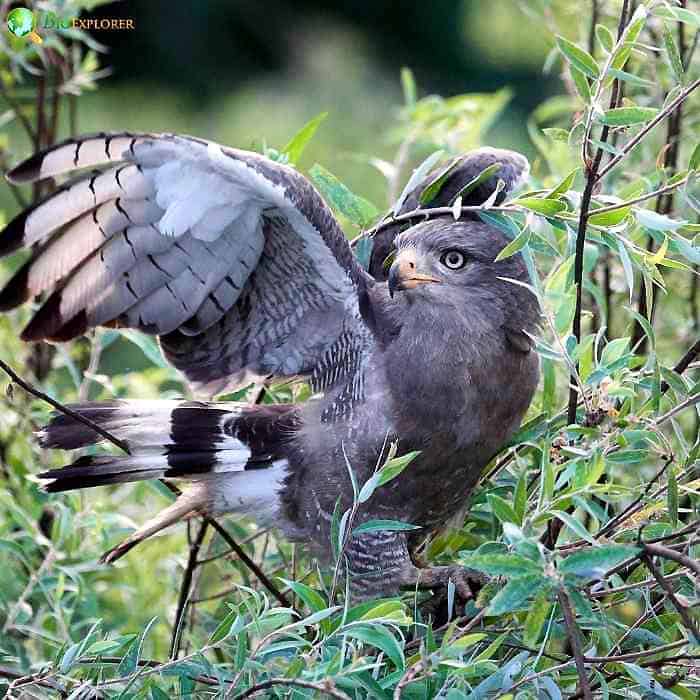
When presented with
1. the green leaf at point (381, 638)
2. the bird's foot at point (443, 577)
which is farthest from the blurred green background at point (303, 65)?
the green leaf at point (381, 638)

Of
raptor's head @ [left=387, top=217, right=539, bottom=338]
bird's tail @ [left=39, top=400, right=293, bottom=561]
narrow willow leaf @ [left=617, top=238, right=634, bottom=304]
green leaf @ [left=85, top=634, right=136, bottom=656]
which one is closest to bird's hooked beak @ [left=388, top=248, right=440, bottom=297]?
raptor's head @ [left=387, top=217, right=539, bottom=338]

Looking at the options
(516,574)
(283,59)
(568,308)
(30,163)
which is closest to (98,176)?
(30,163)

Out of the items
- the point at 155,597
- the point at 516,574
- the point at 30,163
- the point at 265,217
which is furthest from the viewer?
the point at 155,597

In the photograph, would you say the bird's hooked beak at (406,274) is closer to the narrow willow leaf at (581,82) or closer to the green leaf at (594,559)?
the narrow willow leaf at (581,82)

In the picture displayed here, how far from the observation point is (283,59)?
273 inches

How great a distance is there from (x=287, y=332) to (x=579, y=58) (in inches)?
28.5

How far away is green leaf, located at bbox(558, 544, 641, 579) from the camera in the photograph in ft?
3.78

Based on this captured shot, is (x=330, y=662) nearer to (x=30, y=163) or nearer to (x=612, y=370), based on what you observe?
(x=612, y=370)

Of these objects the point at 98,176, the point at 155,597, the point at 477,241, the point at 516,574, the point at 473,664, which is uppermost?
the point at 98,176

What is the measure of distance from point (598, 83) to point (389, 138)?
46.2 inches

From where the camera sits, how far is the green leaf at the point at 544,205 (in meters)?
1.40

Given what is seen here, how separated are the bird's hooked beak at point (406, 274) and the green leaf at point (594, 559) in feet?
2.17

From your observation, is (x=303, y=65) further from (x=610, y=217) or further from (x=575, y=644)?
(x=575, y=644)

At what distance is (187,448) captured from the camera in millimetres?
1855
